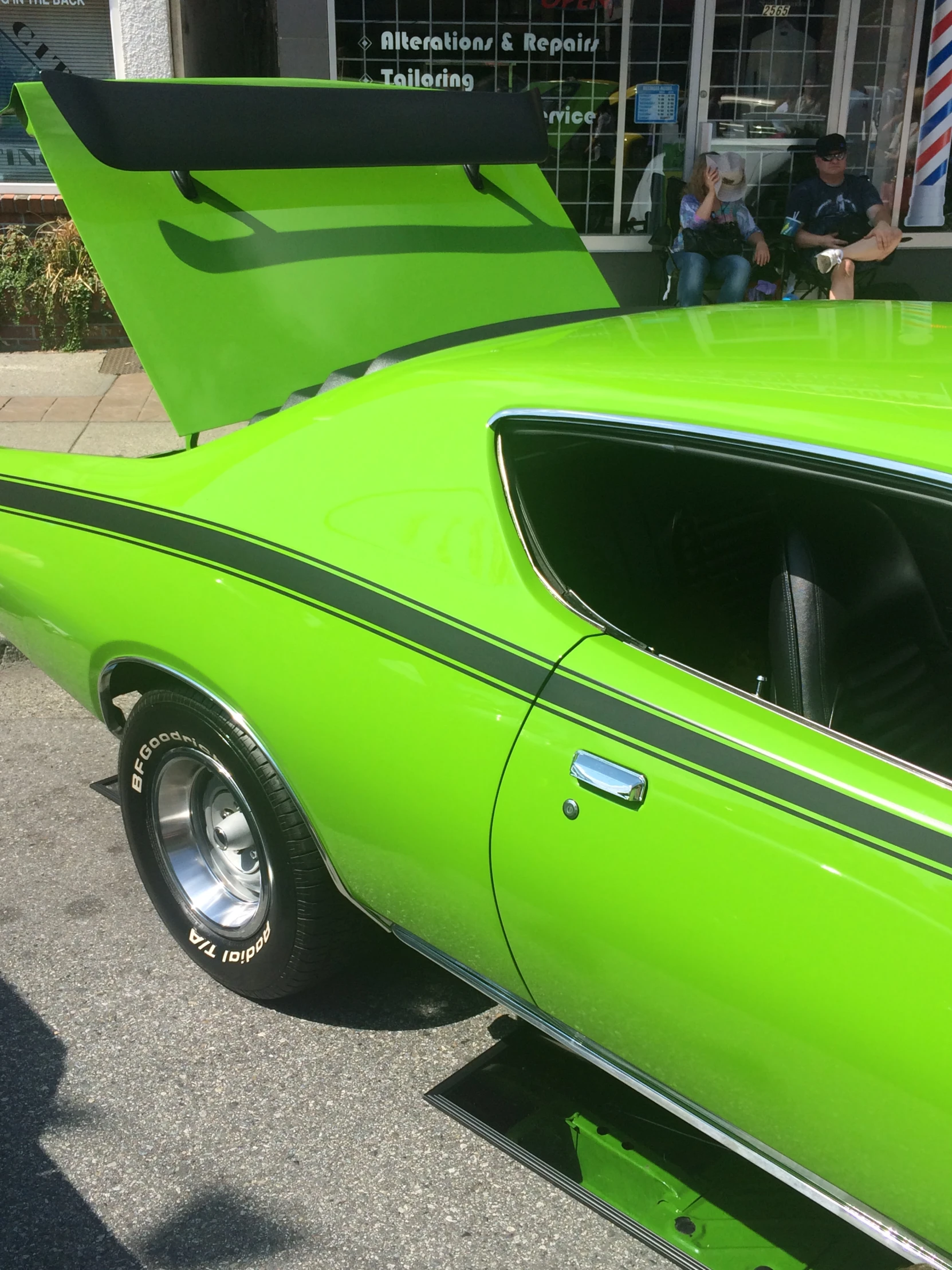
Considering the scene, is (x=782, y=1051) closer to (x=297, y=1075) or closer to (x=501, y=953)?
(x=501, y=953)

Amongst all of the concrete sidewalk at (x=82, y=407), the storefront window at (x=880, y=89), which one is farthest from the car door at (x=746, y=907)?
the storefront window at (x=880, y=89)

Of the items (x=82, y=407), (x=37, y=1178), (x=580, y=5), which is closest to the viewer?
(x=37, y=1178)

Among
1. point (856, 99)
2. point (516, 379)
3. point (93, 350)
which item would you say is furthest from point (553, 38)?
point (516, 379)

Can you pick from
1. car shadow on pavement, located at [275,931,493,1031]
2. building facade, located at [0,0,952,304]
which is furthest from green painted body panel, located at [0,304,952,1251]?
building facade, located at [0,0,952,304]

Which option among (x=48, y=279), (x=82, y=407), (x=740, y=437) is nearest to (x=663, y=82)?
(x=48, y=279)

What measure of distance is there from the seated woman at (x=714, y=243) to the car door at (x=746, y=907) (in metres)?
7.16

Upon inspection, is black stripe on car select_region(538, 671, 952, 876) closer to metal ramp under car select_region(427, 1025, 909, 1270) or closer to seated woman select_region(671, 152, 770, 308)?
metal ramp under car select_region(427, 1025, 909, 1270)

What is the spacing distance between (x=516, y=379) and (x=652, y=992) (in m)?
1.08

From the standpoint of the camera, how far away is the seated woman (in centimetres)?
857

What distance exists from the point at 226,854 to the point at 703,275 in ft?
22.6

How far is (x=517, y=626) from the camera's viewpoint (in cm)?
207

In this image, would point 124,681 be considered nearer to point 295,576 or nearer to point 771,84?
point 295,576

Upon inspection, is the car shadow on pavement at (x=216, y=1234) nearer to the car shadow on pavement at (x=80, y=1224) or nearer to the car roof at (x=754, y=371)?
the car shadow on pavement at (x=80, y=1224)

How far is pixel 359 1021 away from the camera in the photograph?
2.83m
